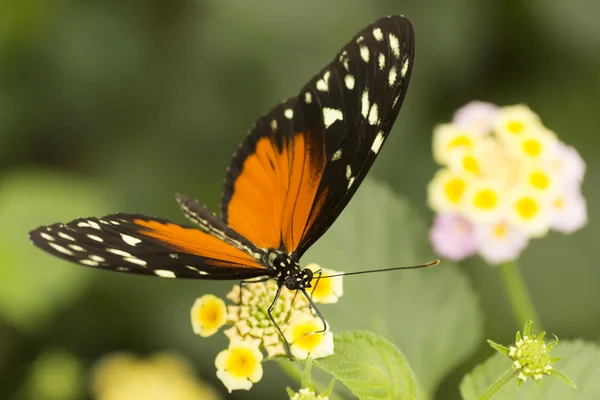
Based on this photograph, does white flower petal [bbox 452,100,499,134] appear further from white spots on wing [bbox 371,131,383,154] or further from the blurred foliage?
the blurred foliage

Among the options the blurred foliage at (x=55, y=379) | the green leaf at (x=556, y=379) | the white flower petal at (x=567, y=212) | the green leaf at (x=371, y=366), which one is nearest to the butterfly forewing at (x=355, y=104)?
the green leaf at (x=371, y=366)

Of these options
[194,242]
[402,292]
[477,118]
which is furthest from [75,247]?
[477,118]

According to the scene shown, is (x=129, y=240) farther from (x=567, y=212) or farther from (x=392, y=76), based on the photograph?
(x=567, y=212)

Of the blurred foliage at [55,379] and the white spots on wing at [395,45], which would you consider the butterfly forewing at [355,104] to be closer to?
the white spots on wing at [395,45]

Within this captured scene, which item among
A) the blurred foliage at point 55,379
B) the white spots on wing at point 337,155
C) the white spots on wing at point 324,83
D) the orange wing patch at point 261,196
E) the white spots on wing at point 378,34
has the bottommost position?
the blurred foliage at point 55,379

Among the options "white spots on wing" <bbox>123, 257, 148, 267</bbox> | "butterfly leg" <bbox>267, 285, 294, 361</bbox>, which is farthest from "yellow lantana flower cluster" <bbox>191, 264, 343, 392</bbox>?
"white spots on wing" <bbox>123, 257, 148, 267</bbox>

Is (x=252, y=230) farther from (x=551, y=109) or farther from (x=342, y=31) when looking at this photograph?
(x=551, y=109)

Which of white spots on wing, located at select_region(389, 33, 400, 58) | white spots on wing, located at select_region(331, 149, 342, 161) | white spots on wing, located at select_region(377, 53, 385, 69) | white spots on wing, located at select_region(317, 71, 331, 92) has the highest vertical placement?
white spots on wing, located at select_region(389, 33, 400, 58)
